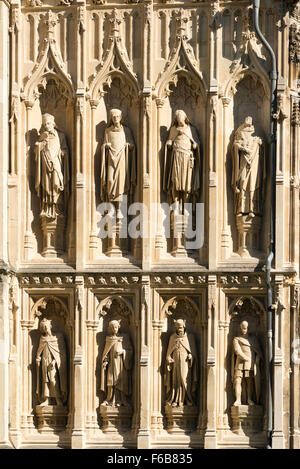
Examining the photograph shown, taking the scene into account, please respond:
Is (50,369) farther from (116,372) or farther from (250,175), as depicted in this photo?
(250,175)

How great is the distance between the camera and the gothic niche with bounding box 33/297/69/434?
85.7ft

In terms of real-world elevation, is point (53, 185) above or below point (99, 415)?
above

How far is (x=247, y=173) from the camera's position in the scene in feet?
84.8

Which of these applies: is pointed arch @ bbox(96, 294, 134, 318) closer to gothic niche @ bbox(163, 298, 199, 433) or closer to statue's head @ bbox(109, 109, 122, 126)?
gothic niche @ bbox(163, 298, 199, 433)

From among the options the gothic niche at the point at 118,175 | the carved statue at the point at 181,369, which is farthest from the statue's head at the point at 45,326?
the carved statue at the point at 181,369

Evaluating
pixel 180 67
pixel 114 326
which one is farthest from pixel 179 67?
pixel 114 326

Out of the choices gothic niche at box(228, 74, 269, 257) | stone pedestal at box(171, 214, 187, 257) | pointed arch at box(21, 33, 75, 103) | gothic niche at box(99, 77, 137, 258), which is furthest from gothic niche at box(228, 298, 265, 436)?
pointed arch at box(21, 33, 75, 103)

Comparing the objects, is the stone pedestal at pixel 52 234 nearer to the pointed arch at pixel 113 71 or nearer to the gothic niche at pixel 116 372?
the gothic niche at pixel 116 372

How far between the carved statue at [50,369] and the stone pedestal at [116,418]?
669 millimetres

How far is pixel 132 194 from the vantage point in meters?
26.3

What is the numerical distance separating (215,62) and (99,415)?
5696 millimetres

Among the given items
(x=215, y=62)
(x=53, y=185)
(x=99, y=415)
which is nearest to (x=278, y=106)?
(x=215, y=62)
